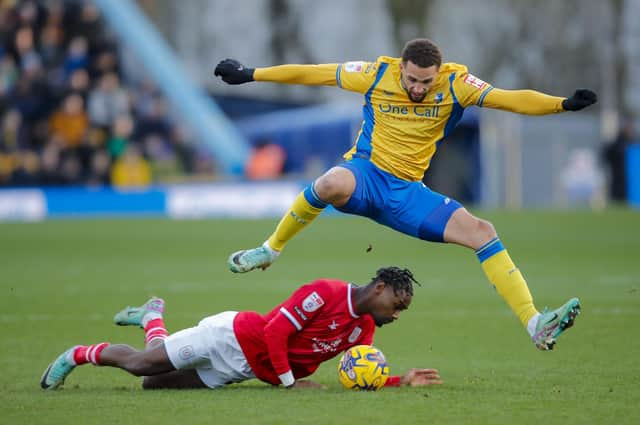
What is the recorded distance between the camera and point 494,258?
27.2 feet

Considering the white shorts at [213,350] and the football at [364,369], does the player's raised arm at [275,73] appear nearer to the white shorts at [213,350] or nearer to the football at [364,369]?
the white shorts at [213,350]

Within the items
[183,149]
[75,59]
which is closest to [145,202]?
[183,149]

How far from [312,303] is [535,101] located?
2230 millimetres

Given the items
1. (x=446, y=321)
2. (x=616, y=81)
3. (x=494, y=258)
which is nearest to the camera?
(x=494, y=258)

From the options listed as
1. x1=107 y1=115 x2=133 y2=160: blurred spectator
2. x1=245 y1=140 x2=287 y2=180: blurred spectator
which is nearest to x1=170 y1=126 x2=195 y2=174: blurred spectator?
x1=107 y1=115 x2=133 y2=160: blurred spectator

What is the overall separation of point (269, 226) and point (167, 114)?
34.2 ft

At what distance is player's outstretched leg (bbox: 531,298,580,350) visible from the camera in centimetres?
766

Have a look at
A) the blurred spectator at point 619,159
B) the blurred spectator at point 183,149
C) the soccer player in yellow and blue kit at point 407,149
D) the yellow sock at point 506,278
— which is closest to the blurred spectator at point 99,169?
the blurred spectator at point 183,149

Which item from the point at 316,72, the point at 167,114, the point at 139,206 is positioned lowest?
the point at 139,206

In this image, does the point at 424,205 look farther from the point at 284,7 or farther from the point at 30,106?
the point at 284,7

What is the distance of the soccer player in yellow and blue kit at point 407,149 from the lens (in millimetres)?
8289

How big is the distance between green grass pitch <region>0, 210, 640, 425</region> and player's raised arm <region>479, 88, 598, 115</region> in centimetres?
196

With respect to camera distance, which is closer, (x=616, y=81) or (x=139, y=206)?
(x=139, y=206)

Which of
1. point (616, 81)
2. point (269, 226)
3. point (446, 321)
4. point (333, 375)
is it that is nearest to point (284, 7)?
point (616, 81)
